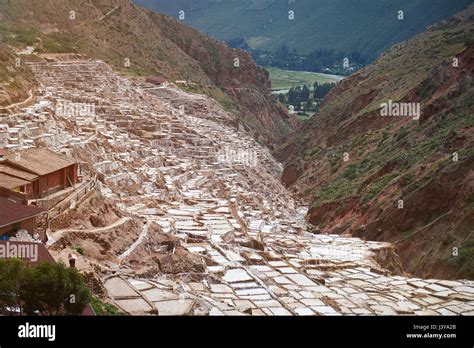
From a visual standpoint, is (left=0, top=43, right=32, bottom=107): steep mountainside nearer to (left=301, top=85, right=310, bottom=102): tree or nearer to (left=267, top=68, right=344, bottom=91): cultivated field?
(left=301, top=85, right=310, bottom=102): tree

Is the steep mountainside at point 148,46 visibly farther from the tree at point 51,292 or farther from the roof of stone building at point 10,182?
the tree at point 51,292

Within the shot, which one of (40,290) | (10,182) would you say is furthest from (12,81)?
(40,290)

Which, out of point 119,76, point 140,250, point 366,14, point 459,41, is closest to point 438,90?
point 459,41

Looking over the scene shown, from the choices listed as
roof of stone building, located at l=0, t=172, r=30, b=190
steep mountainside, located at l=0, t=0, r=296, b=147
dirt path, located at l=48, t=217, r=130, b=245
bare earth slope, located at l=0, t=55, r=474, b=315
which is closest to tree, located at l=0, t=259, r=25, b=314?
bare earth slope, located at l=0, t=55, r=474, b=315

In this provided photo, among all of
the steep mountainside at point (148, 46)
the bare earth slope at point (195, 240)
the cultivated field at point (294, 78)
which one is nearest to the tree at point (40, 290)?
the bare earth slope at point (195, 240)

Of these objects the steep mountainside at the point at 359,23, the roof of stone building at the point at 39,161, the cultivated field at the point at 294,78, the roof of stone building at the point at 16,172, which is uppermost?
the steep mountainside at the point at 359,23
